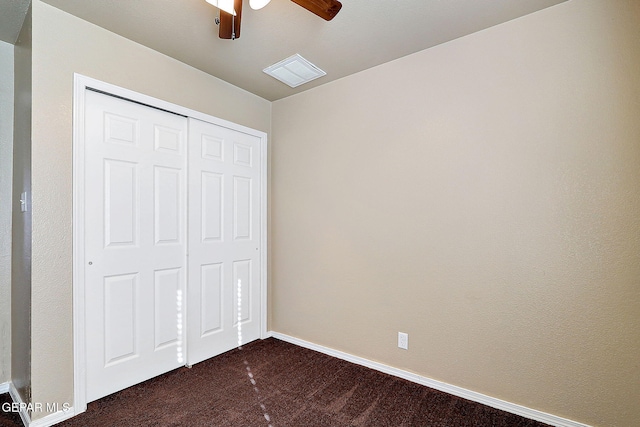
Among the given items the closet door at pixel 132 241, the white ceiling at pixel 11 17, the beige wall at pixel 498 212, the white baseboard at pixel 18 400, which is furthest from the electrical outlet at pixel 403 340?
the white ceiling at pixel 11 17

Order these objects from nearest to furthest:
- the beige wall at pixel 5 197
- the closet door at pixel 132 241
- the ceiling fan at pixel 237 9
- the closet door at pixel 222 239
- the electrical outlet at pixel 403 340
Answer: the ceiling fan at pixel 237 9, the closet door at pixel 132 241, the beige wall at pixel 5 197, the electrical outlet at pixel 403 340, the closet door at pixel 222 239

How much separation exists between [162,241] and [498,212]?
248cm

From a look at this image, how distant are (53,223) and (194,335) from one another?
1363 millimetres

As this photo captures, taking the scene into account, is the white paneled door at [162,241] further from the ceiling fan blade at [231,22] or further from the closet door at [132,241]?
the ceiling fan blade at [231,22]

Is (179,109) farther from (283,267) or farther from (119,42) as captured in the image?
(283,267)

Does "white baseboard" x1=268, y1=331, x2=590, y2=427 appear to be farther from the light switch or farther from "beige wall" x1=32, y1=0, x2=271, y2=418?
the light switch

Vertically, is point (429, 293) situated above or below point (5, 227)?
below

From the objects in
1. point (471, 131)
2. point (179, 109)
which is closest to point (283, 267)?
point (179, 109)

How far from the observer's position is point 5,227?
2.33 metres

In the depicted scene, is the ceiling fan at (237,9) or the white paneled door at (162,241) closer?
the ceiling fan at (237,9)

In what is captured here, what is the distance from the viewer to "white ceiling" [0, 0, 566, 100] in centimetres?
196

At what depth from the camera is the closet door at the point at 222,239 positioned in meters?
2.77

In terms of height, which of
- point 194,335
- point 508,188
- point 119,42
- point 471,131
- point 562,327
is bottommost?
point 194,335

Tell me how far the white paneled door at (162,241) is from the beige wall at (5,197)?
2.42 ft
